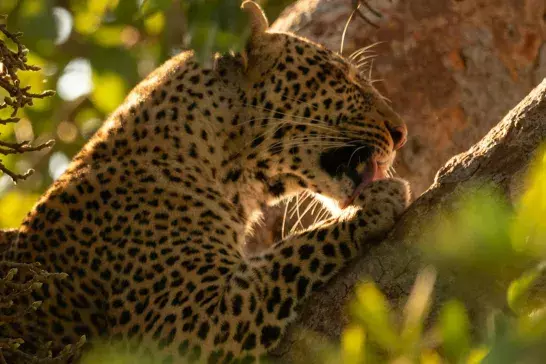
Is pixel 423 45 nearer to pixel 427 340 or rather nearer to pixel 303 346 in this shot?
pixel 303 346

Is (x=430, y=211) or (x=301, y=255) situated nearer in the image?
(x=430, y=211)

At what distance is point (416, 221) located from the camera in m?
3.62

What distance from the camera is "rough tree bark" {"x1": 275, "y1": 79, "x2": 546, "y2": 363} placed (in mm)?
3399

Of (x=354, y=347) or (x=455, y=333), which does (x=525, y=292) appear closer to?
(x=455, y=333)

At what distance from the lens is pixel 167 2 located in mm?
3006

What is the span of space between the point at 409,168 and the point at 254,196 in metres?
2.39

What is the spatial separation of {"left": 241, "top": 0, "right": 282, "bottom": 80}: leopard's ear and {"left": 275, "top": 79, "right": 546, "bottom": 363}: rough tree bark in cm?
188

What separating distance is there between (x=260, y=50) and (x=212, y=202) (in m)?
0.97

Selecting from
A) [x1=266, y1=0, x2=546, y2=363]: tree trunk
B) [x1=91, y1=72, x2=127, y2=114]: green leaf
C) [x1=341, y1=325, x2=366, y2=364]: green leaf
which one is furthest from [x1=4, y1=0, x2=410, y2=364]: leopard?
[x1=341, y1=325, x2=366, y2=364]: green leaf

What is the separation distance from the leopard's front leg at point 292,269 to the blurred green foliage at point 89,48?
1.15 metres

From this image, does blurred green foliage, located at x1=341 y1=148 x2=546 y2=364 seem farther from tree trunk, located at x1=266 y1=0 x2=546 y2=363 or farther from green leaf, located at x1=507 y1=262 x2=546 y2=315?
tree trunk, located at x1=266 y1=0 x2=546 y2=363

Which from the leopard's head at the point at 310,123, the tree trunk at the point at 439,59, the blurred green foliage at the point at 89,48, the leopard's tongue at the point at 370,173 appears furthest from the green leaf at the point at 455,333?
the tree trunk at the point at 439,59

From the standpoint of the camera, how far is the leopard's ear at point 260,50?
5355 mm

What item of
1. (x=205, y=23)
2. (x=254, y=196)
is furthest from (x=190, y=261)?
(x=205, y=23)
